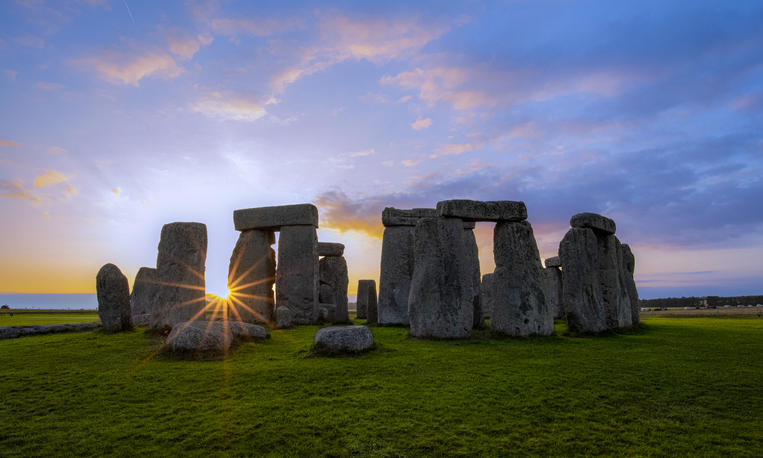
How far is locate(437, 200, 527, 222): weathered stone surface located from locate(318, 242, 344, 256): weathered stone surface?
30.4 feet

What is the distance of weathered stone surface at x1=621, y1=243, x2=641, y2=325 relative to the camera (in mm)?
13703

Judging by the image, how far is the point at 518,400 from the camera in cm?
491

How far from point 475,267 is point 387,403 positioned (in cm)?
1024

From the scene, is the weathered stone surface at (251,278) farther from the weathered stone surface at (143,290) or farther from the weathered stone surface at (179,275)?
the weathered stone surface at (179,275)

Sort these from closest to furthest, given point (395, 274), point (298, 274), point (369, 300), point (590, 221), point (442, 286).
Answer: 1. point (442, 286)
2. point (590, 221)
3. point (395, 274)
4. point (298, 274)
5. point (369, 300)

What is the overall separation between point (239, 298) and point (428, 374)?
11.1 m

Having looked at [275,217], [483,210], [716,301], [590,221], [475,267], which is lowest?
[716,301]

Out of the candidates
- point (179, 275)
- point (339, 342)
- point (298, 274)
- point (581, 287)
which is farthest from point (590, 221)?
point (179, 275)

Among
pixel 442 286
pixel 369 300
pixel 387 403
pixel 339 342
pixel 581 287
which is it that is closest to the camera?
pixel 387 403

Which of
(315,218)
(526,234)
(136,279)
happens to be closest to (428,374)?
(526,234)

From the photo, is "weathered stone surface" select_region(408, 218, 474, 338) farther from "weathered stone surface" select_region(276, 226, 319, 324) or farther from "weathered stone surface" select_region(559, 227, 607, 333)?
"weathered stone surface" select_region(276, 226, 319, 324)

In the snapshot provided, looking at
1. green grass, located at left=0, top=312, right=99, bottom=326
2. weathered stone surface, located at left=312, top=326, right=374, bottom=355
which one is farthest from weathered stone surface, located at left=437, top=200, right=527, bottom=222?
green grass, located at left=0, top=312, right=99, bottom=326

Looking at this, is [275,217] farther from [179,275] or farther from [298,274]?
[179,275]

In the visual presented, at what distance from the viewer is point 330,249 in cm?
1855
